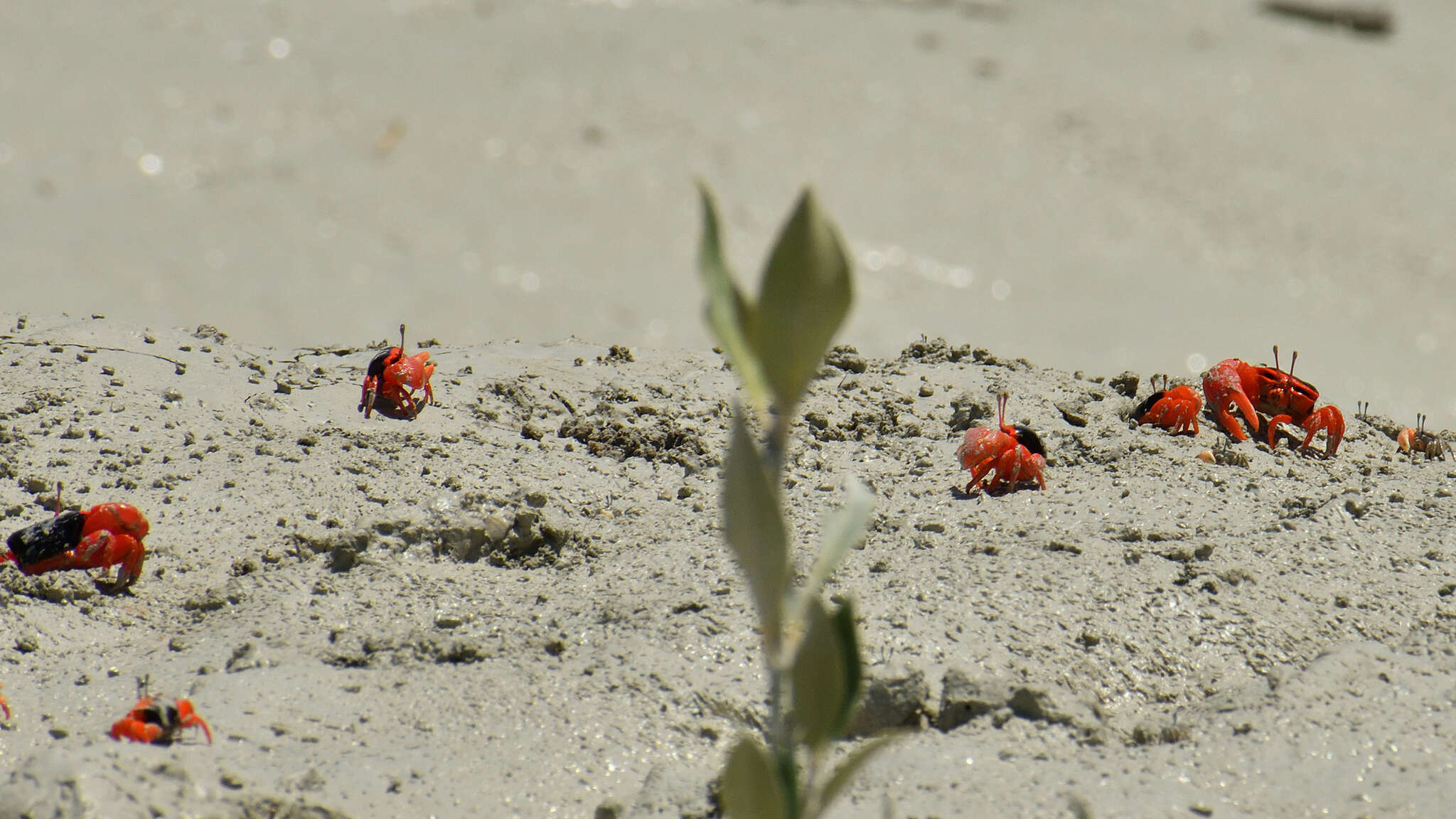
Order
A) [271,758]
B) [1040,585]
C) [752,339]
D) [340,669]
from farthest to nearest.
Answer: [1040,585]
[340,669]
[271,758]
[752,339]

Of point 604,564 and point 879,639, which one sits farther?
point 604,564

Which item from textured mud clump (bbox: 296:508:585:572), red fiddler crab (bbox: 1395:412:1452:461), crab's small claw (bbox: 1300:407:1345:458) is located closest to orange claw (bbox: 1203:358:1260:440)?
crab's small claw (bbox: 1300:407:1345:458)

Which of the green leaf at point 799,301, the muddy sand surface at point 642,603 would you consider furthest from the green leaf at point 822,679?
the muddy sand surface at point 642,603

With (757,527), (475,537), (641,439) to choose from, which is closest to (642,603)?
(475,537)

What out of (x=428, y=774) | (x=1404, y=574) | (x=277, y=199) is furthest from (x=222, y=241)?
(x=1404, y=574)

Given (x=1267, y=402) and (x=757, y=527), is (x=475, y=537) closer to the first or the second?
(x=757, y=527)

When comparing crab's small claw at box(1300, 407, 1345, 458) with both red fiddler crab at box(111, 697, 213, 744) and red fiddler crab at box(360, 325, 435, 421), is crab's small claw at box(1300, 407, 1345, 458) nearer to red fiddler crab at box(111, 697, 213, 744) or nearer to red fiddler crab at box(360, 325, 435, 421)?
red fiddler crab at box(360, 325, 435, 421)

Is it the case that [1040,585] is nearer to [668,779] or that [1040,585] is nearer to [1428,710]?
[1428,710]
